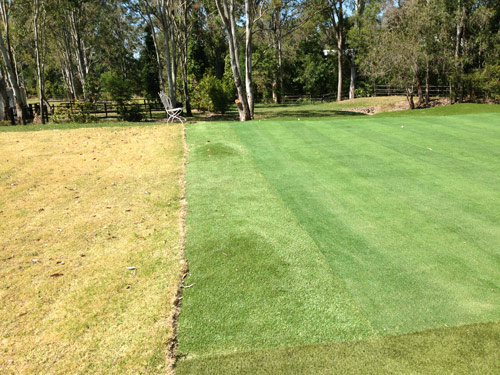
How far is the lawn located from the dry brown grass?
0.37m

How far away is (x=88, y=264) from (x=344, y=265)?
3.04 m

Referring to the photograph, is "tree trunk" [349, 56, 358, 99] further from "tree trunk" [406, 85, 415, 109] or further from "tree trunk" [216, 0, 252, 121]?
"tree trunk" [216, 0, 252, 121]

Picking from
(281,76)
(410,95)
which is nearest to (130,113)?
(410,95)

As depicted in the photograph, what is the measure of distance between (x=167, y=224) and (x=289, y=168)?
333 centimetres

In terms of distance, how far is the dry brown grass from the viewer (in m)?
2.99

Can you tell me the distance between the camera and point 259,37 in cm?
4122

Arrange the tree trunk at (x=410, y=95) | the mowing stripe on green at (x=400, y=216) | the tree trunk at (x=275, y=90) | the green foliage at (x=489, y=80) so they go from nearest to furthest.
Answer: the mowing stripe on green at (x=400, y=216)
the green foliage at (x=489, y=80)
the tree trunk at (x=410, y=95)
the tree trunk at (x=275, y=90)

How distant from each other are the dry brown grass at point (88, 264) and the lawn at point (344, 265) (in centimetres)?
37

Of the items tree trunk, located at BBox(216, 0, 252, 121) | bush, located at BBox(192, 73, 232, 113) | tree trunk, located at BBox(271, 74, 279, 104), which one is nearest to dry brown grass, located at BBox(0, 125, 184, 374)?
tree trunk, located at BBox(216, 0, 252, 121)

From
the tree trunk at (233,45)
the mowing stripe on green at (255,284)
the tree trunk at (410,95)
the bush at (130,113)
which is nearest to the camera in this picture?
the mowing stripe on green at (255,284)

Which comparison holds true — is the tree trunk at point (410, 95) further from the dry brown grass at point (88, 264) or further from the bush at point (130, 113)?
the dry brown grass at point (88, 264)

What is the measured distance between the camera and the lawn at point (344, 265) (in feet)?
9.57

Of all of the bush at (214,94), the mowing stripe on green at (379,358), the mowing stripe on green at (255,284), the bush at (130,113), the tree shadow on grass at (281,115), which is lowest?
the mowing stripe on green at (379,358)

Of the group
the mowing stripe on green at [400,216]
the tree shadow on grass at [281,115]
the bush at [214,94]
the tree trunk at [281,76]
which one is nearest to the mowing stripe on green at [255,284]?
the mowing stripe on green at [400,216]
